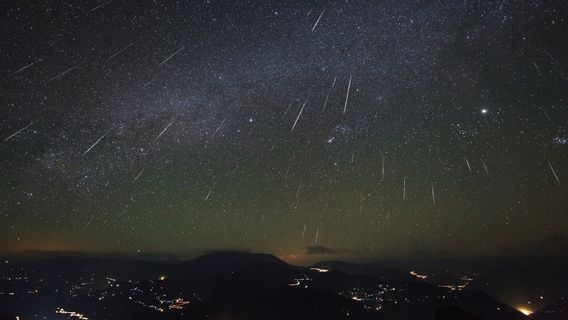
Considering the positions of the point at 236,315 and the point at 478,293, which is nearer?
the point at 236,315

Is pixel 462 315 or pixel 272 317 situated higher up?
pixel 462 315

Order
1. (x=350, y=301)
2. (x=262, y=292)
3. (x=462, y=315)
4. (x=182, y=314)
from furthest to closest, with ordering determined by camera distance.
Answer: (x=262, y=292) < (x=350, y=301) < (x=182, y=314) < (x=462, y=315)

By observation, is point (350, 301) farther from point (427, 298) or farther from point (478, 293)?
point (478, 293)

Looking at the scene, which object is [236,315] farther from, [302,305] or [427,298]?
[427,298]

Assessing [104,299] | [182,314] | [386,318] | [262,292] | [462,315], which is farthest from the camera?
[104,299]

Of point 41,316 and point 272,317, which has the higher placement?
point 272,317

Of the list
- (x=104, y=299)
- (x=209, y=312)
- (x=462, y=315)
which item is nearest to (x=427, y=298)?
(x=209, y=312)

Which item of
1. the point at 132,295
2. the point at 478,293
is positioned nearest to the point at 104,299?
the point at 132,295

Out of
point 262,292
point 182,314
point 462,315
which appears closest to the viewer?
point 462,315

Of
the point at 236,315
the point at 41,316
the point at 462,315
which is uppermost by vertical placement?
the point at 462,315
